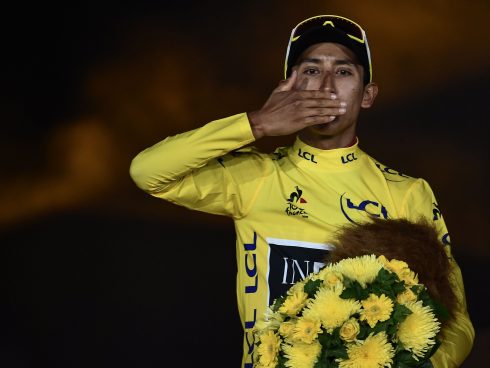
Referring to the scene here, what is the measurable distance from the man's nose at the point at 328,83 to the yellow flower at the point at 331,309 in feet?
2.79

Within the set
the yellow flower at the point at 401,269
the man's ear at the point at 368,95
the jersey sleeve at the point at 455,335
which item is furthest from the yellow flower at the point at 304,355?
the man's ear at the point at 368,95

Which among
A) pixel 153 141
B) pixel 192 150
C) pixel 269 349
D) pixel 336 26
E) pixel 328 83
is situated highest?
pixel 336 26

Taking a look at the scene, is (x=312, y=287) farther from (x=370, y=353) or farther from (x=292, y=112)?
(x=292, y=112)

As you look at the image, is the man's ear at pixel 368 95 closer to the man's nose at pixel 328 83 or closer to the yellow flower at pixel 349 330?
the man's nose at pixel 328 83

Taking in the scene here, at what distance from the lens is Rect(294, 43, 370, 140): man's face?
9.69 ft

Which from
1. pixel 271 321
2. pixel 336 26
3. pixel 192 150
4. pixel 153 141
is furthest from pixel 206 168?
pixel 153 141

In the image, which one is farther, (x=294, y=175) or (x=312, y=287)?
(x=294, y=175)

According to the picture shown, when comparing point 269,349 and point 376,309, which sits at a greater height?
point 376,309

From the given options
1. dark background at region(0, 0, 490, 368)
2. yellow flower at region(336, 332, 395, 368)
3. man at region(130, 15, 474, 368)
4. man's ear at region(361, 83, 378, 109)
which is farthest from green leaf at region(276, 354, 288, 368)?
dark background at region(0, 0, 490, 368)

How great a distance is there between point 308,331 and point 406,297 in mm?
213

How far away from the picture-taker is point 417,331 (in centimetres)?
218

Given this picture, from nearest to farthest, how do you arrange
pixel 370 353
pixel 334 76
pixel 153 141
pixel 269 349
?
pixel 370 353 < pixel 269 349 < pixel 334 76 < pixel 153 141

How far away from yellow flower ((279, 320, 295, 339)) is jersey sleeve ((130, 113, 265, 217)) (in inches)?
26.2

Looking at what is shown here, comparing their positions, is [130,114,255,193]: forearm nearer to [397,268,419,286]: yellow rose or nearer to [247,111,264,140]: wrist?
[247,111,264,140]: wrist
